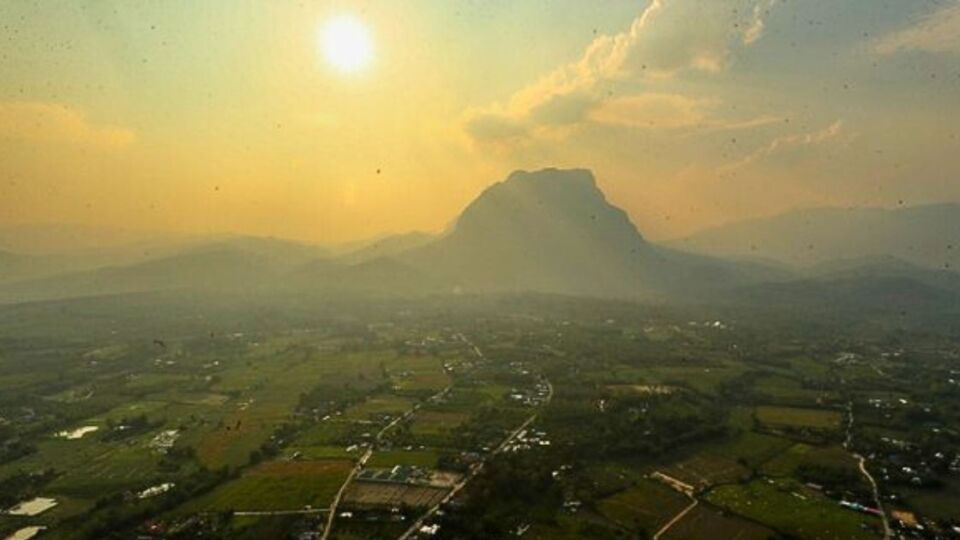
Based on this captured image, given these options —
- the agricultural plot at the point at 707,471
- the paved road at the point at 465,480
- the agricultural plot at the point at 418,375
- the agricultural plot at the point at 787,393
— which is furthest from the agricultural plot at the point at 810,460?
the agricultural plot at the point at 418,375

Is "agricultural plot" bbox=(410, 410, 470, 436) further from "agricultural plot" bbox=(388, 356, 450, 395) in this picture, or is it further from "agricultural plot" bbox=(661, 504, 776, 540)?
"agricultural plot" bbox=(661, 504, 776, 540)


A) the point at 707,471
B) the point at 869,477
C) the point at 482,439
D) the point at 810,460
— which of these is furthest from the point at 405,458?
the point at 869,477

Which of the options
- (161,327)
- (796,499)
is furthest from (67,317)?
(796,499)

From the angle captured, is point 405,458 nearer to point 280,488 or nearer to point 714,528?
point 280,488

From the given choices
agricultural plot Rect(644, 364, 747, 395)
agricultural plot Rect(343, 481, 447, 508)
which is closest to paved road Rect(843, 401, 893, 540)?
agricultural plot Rect(644, 364, 747, 395)

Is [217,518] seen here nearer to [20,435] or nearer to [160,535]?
[160,535]

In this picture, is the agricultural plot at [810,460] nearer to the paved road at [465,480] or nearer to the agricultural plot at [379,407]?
the paved road at [465,480]
